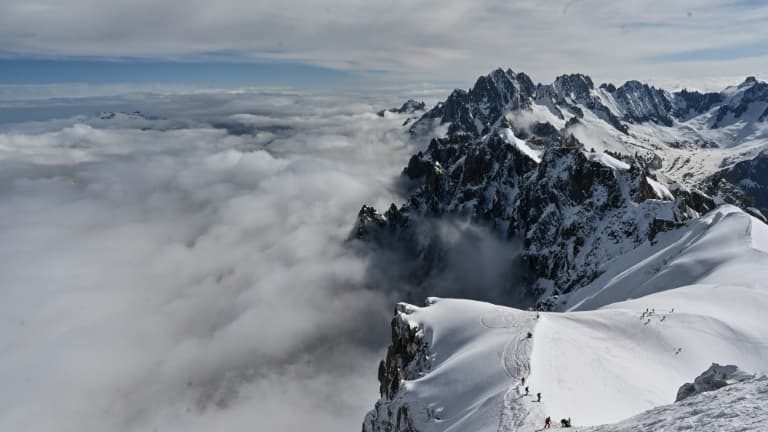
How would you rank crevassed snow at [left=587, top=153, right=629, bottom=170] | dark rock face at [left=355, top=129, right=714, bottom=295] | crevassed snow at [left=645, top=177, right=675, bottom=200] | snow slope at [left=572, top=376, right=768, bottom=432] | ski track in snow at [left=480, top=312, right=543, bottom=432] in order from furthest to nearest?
crevassed snow at [left=587, top=153, right=629, bottom=170] < crevassed snow at [left=645, top=177, right=675, bottom=200] < dark rock face at [left=355, top=129, right=714, bottom=295] < ski track in snow at [left=480, top=312, right=543, bottom=432] < snow slope at [left=572, top=376, right=768, bottom=432]

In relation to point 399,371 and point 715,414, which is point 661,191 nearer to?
point 399,371

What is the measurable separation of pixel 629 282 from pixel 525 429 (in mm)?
72533

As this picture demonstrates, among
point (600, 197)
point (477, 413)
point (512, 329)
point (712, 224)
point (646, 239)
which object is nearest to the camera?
point (477, 413)

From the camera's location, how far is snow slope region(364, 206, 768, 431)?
123 ft

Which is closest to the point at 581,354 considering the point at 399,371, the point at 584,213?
the point at 399,371

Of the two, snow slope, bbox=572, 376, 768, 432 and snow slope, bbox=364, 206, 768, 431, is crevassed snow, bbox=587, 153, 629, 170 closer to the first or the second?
snow slope, bbox=364, 206, 768, 431

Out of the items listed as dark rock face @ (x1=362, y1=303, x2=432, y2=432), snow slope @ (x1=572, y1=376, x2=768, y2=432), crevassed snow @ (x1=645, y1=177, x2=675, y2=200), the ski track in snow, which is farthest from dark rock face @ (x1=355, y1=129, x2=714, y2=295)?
snow slope @ (x1=572, y1=376, x2=768, y2=432)

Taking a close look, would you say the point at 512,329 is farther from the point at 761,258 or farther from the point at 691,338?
the point at 761,258

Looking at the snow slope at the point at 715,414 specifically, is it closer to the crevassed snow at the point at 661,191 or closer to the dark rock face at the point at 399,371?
the dark rock face at the point at 399,371

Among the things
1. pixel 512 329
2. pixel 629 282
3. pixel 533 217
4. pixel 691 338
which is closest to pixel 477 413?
pixel 512 329

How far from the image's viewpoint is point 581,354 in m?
46.2

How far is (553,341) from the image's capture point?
47.8 m

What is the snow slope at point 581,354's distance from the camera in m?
37.3

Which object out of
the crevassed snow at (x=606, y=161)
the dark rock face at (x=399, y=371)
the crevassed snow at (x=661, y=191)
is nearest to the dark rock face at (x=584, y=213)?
the crevassed snow at (x=606, y=161)
